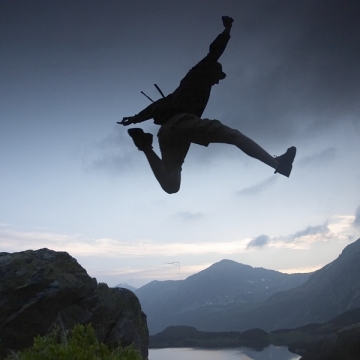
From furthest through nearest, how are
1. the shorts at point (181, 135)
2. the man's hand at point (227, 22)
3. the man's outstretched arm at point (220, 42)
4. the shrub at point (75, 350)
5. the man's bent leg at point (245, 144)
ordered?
the man's hand at point (227, 22)
the man's outstretched arm at point (220, 42)
the shorts at point (181, 135)
the man's bent leg at point (245, 144)
the shrub at point (75, 350)

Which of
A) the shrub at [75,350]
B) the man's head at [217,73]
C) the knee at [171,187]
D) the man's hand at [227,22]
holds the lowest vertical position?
the shrub at [75,350]

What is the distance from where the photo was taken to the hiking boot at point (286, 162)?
6141 mm

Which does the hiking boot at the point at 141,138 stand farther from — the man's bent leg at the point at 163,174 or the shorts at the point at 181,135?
Result: the shorts at the point at 181,135

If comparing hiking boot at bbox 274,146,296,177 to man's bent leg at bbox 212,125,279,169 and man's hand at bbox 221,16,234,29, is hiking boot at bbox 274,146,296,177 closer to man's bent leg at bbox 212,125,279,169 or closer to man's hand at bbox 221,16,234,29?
man's bent leg at bbox 212,125,279,169

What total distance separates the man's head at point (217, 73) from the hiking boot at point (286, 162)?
2094 millimetres

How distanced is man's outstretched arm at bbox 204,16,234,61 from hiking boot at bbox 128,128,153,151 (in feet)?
6.74

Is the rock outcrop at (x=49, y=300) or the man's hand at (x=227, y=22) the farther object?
the rock outcrop at (x=49, y=300)

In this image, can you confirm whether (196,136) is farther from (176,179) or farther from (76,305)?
(76,305)

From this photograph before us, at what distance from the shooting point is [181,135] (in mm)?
6461

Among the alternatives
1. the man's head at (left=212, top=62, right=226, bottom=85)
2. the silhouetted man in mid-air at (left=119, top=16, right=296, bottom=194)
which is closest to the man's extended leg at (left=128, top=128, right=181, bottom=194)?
the silhouetted man in mid-air at (left=119, top=16, right=296, bottom=194)

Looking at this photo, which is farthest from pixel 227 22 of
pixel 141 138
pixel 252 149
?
pixel 141 138

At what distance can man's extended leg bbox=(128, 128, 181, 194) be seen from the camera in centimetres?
666

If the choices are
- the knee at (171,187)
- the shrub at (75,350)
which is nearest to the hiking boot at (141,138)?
the knee at (171,187)

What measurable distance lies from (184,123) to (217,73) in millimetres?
1370
